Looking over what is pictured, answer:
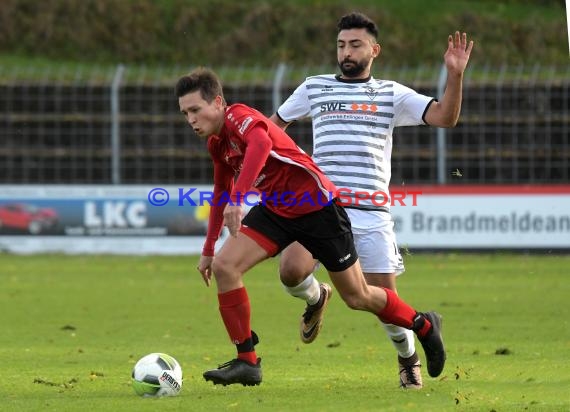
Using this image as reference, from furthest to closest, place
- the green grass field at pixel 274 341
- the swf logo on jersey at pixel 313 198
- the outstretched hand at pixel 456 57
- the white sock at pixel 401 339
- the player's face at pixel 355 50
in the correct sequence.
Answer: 1. the player's face at pixel 355 50
2. the white sock at pixel 401 339
3. the outstretched hand at pixel 456 57
4. the swf logo on jersey at pixel 313 198
5. the green grass field at pixel 274 341

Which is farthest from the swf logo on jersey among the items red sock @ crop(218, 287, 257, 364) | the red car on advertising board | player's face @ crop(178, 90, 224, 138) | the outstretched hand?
the red car on advertising board

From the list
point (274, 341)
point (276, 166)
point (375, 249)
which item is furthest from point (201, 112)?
point (274, 341)

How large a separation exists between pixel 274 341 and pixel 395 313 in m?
3.37

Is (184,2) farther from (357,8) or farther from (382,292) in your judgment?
(382,292)

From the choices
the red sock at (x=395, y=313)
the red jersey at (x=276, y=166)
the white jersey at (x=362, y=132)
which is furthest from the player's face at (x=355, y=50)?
the red sock at (x=395, y=313)

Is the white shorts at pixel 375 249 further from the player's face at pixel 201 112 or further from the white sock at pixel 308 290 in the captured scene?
the player's face at pixel 201 112

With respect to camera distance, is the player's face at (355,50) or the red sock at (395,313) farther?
the player's face at (355,50)

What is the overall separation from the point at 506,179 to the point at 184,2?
43.2 feet

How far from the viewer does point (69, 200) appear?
22469mm

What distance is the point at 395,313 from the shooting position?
27.5 ft

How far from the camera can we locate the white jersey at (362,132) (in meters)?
8.66

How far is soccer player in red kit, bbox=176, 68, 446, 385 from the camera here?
316 inches

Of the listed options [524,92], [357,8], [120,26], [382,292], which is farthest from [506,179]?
[382,292]

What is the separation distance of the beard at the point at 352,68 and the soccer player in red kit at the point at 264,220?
32.4 inches
